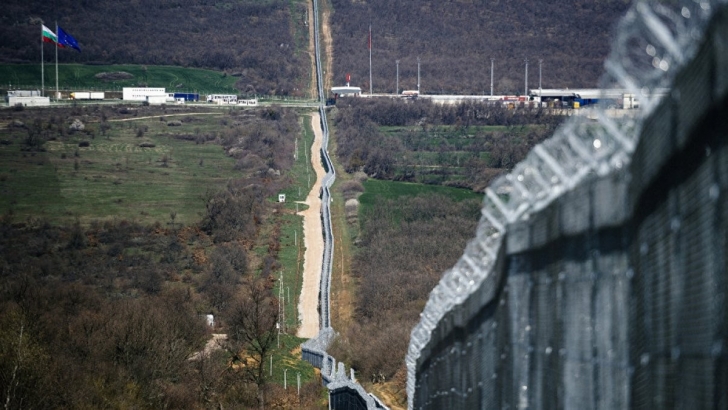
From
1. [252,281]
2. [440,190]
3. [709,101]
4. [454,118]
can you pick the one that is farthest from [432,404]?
[454,118]

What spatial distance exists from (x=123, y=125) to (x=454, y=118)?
2012 centimetres

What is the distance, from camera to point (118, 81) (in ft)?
267

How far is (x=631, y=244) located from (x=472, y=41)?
3638 inches

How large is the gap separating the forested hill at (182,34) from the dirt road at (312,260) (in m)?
33.5

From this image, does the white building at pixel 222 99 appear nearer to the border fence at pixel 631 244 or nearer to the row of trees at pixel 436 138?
the row of trees at pixel 436 138

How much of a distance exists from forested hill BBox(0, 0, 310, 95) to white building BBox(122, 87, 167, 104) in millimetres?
10171

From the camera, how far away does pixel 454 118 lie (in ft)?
222

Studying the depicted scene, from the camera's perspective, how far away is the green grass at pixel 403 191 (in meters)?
46.2

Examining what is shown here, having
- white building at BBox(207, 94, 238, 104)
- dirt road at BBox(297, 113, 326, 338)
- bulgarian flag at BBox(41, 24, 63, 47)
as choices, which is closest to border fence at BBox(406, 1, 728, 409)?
dirt road at BBox(297, 113, 326, 338)

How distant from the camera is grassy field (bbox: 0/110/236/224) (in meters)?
43.3

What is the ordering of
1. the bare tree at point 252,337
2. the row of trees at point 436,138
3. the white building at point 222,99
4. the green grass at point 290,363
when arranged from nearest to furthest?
the bare tree at point 252,337 < the green grass at point 290,363 < the row of trees at point 436,138 < the white building at point 222,99

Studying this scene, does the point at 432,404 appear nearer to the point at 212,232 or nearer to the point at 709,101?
the point at 709,101

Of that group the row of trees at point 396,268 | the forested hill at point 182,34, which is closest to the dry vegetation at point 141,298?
the row of trees at point 396,268

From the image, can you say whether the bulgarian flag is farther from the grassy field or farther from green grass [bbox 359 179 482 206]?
green grass [bbox 359 179 482 206]
